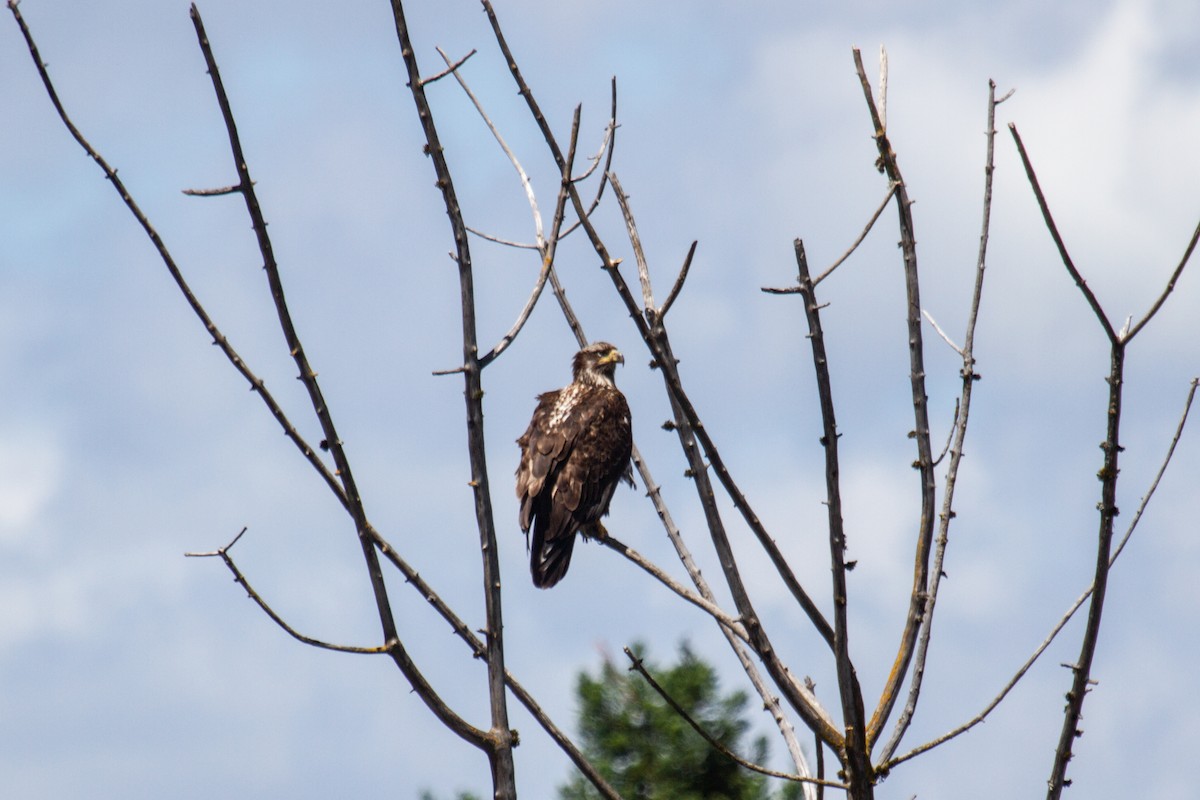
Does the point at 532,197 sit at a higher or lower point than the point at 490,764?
higher

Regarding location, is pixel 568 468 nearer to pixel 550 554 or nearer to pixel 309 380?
pixel 550 554

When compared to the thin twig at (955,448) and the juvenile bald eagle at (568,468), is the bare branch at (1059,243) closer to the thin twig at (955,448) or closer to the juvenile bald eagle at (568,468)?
the thin twig at (955,448)

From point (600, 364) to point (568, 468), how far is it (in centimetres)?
165

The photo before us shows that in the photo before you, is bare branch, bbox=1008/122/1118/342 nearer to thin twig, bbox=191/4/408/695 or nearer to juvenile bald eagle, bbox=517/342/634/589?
thin twig, bbox=191/4/408/695

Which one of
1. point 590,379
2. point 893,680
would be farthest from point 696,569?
point 590,379

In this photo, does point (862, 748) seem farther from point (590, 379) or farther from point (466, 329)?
point (590, 379)

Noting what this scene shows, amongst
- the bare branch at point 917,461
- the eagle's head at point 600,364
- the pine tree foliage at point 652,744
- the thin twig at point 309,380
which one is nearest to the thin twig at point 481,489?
the thin twig at point 309,380

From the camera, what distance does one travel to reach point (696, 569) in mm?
5184

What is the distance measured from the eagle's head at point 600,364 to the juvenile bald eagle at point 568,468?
49 centimetres

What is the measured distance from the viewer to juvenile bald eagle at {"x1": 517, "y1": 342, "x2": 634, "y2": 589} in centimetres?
884

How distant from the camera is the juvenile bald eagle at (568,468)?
29.0ft

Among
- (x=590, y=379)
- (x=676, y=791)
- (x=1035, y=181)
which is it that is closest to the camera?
(x=1035, y=181)

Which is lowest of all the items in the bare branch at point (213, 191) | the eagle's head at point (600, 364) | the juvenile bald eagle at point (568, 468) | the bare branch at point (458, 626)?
the bare branch at point (458, 626)

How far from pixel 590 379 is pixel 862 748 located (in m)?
6.33
